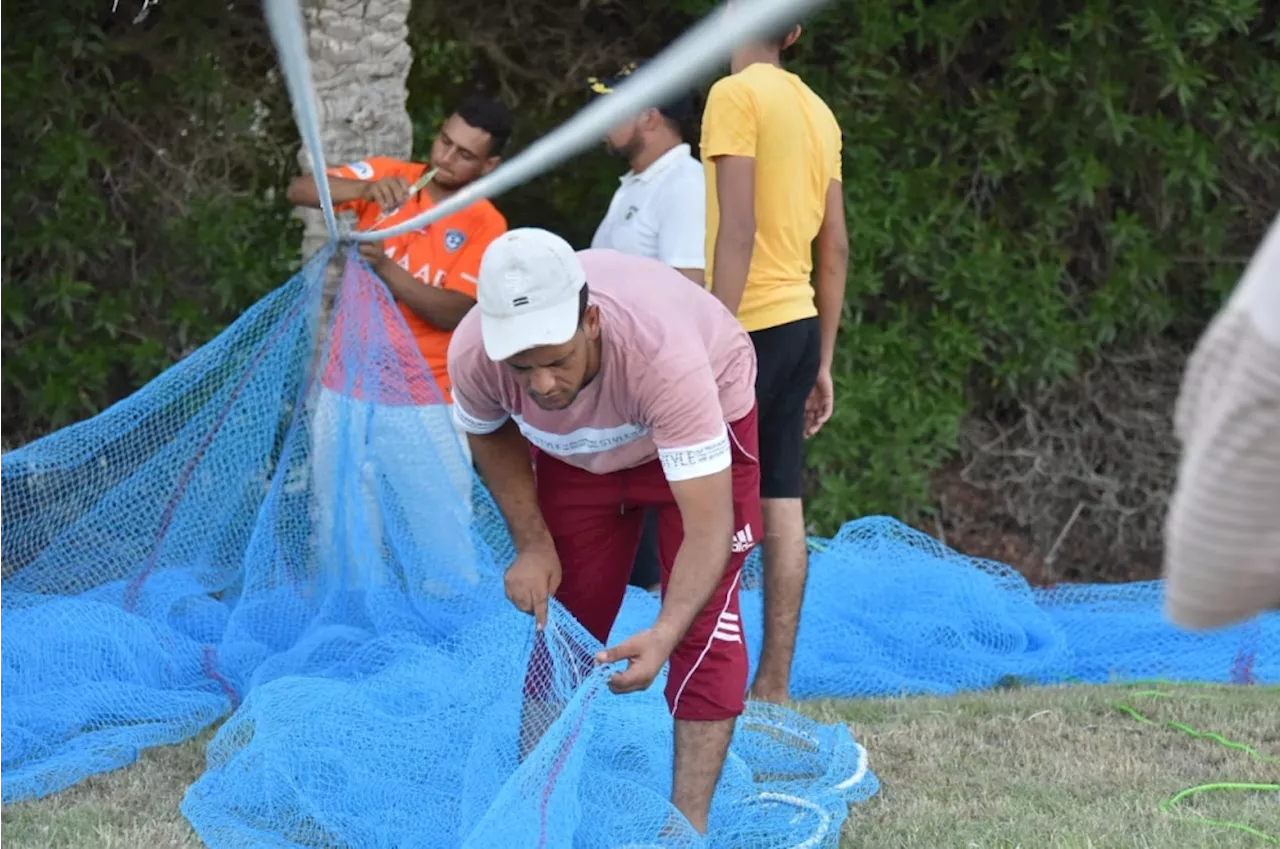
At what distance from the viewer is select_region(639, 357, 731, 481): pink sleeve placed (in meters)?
3.17

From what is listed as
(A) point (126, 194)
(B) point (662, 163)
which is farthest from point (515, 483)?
(A) point (126, 194)

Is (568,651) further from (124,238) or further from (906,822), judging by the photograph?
(124,238)

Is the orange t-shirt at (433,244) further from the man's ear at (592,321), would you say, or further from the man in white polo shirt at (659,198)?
the man's ear at (592,321)

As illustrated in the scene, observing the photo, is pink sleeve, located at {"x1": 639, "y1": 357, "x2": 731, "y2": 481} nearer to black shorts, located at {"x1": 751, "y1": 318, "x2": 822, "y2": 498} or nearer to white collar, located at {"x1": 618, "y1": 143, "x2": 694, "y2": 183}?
black shorts, located at {"x1": 751, "y1": 318, "x2": 822, "y2": 498}

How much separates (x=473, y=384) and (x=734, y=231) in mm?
1266

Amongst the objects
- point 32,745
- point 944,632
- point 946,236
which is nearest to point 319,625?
point 32,745

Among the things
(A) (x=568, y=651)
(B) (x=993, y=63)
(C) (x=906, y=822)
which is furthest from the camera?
(B) (x=993, y=63)

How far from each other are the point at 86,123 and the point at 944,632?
3915mm

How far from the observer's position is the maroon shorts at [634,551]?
3.48 meters

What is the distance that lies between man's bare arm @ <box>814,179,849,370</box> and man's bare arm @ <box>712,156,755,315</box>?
1.62 ft

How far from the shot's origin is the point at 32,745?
4.09m

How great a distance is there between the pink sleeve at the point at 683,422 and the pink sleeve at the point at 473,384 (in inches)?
13.8

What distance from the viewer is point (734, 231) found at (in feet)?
14.6

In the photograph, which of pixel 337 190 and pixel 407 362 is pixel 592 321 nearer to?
pixel 407 362
